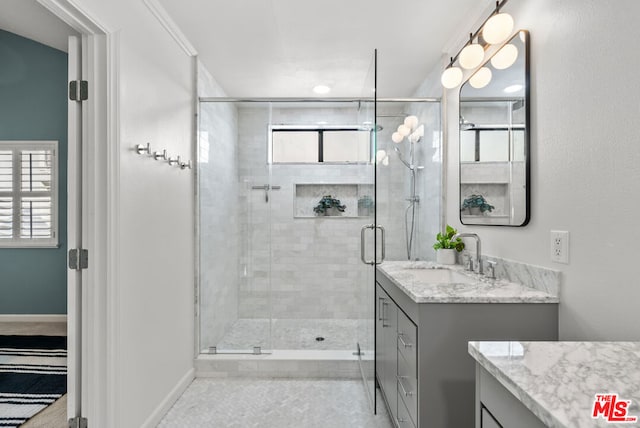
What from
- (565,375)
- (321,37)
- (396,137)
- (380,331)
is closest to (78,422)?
(380,331)

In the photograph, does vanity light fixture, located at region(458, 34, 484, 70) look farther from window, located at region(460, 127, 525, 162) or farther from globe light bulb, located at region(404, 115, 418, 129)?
globe light bulb, located at region(404, 115, 418, 129)

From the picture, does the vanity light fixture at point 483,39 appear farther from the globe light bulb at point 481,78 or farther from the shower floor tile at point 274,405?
the shower floor tile at point 274,405

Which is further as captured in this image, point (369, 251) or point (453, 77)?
point (369, 251)

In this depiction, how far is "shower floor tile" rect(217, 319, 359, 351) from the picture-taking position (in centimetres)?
312

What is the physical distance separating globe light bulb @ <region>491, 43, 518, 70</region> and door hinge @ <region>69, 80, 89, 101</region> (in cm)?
206

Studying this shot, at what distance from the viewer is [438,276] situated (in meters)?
2.30

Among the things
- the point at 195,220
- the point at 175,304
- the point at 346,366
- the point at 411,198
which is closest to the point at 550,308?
the point at 411,198

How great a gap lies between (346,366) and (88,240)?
2013mm

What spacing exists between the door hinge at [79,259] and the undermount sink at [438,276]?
1.69m

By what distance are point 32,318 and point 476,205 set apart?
460cm

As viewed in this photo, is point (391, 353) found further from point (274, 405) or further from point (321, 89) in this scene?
point (321, 89)

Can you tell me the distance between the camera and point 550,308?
1519mm

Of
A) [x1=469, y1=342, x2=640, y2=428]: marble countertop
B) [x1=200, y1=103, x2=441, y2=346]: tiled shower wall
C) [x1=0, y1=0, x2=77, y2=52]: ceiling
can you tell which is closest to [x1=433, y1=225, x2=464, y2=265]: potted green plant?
[x1=200, y1=103, x2=441, y2=346]: tiled shower wall

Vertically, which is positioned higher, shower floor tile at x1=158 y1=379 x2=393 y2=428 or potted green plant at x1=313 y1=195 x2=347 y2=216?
potted green plant at x1=313 y1=195 x2=347 y2=216
